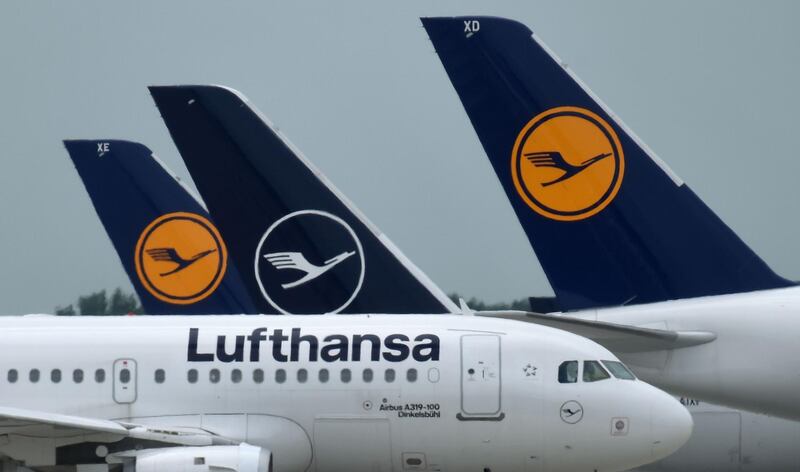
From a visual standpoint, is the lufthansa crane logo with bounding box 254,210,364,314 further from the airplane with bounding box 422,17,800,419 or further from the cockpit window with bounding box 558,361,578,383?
the cockpit window with bounding box 558,361,578,383

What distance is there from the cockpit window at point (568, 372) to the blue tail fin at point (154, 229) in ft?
45.3

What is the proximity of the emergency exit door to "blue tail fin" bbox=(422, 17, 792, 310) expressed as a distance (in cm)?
160

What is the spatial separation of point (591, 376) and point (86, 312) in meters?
38.4

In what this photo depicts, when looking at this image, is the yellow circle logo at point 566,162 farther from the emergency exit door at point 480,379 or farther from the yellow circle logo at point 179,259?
the yellow circle logo at point 179,259

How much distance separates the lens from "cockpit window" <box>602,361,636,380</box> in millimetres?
23781

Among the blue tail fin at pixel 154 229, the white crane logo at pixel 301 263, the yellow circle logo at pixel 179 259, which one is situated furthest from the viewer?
the yellow circle logo at pixel 179 259

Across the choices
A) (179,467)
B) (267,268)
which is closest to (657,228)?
(267,268)

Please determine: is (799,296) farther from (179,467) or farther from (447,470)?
(179,467)

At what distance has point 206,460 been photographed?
22.4 meters

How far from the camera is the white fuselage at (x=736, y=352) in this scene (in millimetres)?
23281

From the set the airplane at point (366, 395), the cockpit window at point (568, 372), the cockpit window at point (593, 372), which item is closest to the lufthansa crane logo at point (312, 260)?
the airplane at point (366, 395)

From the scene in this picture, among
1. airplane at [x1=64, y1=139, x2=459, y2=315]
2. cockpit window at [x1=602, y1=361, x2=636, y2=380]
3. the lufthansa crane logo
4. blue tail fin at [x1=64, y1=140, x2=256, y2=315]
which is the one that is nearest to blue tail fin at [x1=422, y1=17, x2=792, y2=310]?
cockpit window at [x1=602, y1=361, x2=636, y2=380]

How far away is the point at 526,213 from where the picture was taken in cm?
2486

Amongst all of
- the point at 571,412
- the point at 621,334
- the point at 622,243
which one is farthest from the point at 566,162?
the point at 571,412
